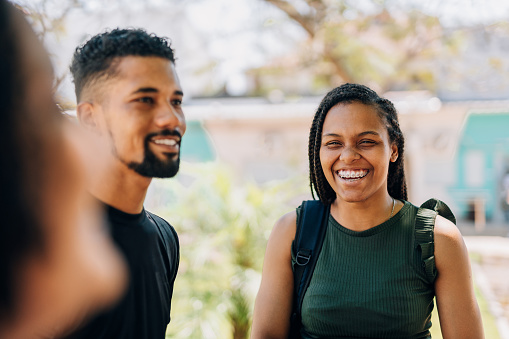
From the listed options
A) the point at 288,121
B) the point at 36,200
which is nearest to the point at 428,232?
the point at 36,200

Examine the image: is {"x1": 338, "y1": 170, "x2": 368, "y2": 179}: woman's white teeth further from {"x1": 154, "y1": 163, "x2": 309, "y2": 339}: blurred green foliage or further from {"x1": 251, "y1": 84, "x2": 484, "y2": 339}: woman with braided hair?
{"x1": 154, "y1": 163, "x2": 309, "y2": 339}: blurred green foliage

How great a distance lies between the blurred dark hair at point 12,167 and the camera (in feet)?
3.54

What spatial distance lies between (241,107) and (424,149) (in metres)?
4.84

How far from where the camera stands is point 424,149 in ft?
40.4

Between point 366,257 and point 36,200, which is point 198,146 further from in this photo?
point 36,200

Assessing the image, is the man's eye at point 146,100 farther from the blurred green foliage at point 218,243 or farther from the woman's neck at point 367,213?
the blurred green foliage at point 218,243

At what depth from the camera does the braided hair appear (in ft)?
6.79

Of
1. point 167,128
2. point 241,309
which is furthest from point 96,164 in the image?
point 241,309

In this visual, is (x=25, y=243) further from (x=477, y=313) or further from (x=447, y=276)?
(x=477, y=313)

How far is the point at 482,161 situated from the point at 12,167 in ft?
44.7

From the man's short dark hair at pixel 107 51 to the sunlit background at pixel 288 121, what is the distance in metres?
0.13

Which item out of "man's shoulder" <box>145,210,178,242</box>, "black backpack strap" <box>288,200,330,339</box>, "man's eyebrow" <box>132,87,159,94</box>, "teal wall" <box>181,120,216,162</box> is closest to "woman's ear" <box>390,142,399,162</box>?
"black backpack strap" <box>288,200,330,339</box>

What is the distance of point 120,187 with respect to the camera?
151 cm

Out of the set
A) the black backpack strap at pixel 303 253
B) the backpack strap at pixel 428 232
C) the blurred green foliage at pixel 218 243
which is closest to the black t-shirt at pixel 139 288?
the black backpack strap at pixel 303 253
